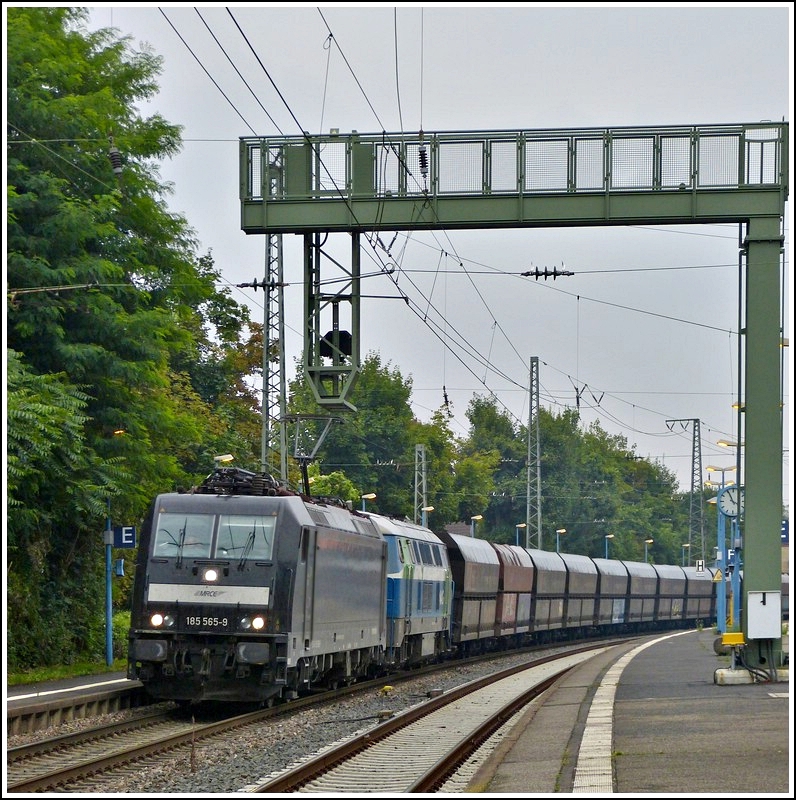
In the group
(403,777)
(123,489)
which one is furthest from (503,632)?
(403,777)

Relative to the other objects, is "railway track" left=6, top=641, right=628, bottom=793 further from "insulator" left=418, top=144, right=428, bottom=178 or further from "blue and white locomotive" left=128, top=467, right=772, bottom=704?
"insulator" left=418, top=144, right=428, bottom=178

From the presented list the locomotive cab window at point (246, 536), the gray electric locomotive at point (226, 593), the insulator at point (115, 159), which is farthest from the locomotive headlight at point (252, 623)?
the insulator at point (115, 159)

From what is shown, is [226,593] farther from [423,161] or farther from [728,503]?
[728,503]

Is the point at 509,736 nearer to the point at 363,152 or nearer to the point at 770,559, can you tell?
the point at 770,559

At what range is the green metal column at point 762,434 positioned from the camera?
22172 mm

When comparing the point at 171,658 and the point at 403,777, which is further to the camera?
the point at 171,658

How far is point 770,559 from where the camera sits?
2222 cm

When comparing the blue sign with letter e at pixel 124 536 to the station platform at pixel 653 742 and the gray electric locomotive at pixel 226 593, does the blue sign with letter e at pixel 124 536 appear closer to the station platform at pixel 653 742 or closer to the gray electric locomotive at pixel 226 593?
the gray electric locomotive at pixel 226 593

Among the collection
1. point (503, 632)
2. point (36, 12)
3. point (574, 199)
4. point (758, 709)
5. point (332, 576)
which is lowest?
point (503, 632)

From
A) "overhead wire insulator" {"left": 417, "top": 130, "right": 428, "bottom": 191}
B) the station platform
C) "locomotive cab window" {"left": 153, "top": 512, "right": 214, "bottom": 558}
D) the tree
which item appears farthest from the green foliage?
the station platform

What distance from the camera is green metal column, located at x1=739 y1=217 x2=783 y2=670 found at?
22172mm

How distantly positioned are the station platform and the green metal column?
1415 millimetres

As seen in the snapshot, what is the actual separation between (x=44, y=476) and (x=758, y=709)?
44.2 ft

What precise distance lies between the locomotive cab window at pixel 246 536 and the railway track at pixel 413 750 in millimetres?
2963
